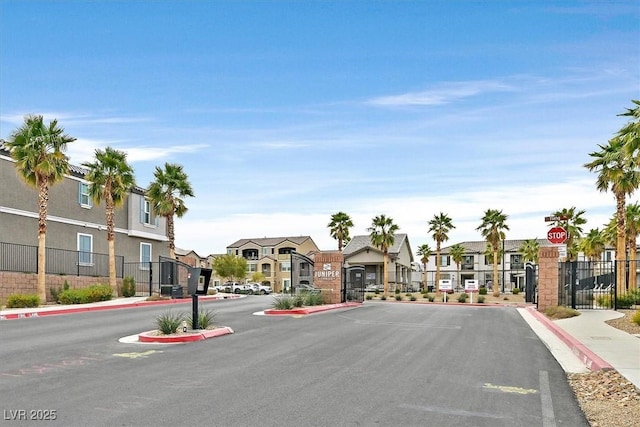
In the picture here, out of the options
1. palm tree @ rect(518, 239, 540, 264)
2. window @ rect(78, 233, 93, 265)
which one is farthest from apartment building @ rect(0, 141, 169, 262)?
palm tree @ rect(518, 239, 540, 264)

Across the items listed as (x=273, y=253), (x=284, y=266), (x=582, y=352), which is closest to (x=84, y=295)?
(x=582, y=352)

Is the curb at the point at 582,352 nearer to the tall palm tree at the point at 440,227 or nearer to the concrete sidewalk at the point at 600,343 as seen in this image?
the concrete sidewalk at the point at 600,343

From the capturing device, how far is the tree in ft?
291

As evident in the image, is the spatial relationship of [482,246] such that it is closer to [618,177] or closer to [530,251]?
[530,251]

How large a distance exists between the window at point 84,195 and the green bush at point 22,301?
11.4m

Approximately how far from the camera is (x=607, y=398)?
30.3 ft

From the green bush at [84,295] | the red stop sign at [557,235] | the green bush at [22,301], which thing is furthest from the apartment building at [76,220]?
the red stop sign at [557,235]

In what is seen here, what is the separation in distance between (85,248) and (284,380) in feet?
103

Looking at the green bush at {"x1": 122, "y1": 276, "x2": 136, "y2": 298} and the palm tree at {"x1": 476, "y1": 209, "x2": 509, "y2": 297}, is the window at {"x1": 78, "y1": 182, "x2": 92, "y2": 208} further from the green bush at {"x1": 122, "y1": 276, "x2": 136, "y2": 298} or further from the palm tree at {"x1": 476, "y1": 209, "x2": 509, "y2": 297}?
the palm tree at {"x1": 476, "y1": 209, "x2": 509, "y2": 297}

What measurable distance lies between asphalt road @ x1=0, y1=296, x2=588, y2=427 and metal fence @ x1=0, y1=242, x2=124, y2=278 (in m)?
15.6

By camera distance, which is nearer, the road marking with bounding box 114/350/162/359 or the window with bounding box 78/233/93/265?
the road marking with bounding box 114/350/162/359

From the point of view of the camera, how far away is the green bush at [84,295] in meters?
29.6

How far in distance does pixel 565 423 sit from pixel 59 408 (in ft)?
20.7

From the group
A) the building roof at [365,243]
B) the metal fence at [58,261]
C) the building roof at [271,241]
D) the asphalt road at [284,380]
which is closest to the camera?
the asphalt road at [284,380]
